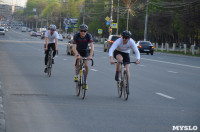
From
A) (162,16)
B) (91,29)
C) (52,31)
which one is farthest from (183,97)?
(91,29)

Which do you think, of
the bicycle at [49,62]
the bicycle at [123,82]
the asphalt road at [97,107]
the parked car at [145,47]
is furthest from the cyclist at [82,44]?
the parked car at [145,47]

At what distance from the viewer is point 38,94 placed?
1230 cm

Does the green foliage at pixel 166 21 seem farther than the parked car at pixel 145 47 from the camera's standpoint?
Yes

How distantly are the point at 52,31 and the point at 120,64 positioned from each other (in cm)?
599

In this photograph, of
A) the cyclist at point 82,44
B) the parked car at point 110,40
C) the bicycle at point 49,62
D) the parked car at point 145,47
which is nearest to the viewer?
the cyclist at point 82,44

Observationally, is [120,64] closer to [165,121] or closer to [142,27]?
[165,121]

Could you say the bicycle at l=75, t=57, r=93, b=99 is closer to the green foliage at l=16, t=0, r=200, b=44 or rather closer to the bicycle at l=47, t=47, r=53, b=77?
the bicycle at l=47, t=47, r=53, b=77

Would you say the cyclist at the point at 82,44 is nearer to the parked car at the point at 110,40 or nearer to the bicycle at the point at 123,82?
the bicycle at the point at 123,82

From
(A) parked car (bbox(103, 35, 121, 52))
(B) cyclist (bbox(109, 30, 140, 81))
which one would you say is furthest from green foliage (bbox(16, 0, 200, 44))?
(B) cyclist (bbox(109, 30, 140, 81))

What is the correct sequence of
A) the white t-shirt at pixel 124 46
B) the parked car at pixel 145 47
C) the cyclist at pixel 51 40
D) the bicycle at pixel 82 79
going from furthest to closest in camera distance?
1. the parked car at pixel 145 47
2. the cyclist at pixel 51 40
3. the white t-shirt at pixel 124 46
4. the bicycle at pixel 82 79

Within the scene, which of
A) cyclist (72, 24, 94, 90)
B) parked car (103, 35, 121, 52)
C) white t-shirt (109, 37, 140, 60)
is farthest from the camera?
parked car (103, 35, 121, 52)

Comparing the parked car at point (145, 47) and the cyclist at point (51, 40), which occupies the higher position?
the cyclist at point (51, 40)

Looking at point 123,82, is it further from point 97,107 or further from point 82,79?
point 97,107

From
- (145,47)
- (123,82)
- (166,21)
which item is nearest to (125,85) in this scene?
(123,82)
